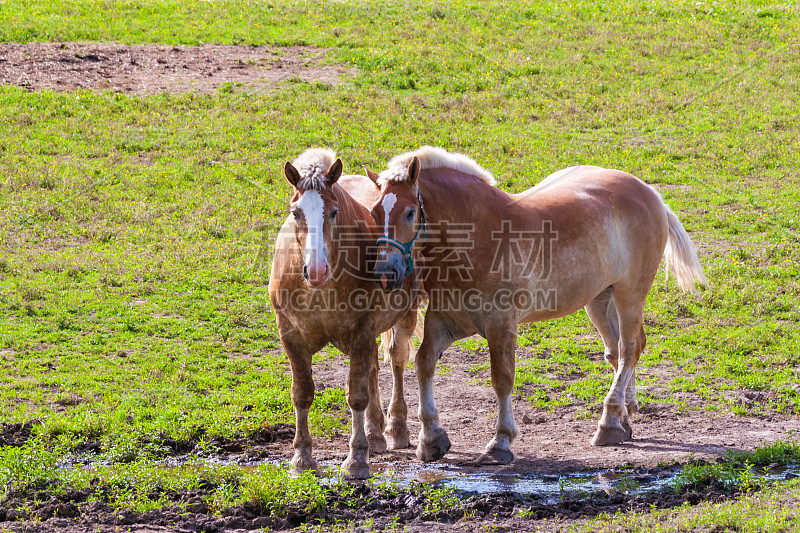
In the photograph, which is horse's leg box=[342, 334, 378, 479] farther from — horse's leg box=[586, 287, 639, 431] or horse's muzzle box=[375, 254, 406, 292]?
horse's leg box=[586, 287, 639, 431]

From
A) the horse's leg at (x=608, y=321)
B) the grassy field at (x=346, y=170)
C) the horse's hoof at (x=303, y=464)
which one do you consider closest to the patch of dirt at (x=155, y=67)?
the grassy field at (x=346, y=170)

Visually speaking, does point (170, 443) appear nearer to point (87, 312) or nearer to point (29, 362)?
point (29, 362)

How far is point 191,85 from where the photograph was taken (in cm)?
2008

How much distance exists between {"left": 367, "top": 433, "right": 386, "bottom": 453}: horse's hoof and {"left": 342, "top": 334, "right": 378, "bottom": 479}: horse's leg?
2.38ft

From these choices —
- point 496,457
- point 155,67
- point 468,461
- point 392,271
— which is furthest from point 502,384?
point 155,67

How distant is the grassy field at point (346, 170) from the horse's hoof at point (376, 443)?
689 millimetres

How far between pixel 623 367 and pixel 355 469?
3.04m

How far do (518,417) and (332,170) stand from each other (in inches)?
148

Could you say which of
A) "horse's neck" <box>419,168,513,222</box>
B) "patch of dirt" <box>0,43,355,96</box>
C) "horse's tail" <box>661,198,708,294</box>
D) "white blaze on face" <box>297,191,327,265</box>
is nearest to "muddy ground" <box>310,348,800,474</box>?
"horse's tail" <box>661,198,708,294</box>

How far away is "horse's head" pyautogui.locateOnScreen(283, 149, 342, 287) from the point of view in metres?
6.44

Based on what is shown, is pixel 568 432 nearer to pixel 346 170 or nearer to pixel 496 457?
pixel 496 457


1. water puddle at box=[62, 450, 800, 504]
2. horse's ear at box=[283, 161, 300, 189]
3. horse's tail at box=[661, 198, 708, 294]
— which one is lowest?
water puddle at box=[62, 450, 800, 504]

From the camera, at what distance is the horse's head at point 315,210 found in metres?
6.44

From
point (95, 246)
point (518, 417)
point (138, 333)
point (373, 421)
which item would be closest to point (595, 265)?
point (518, 417)
